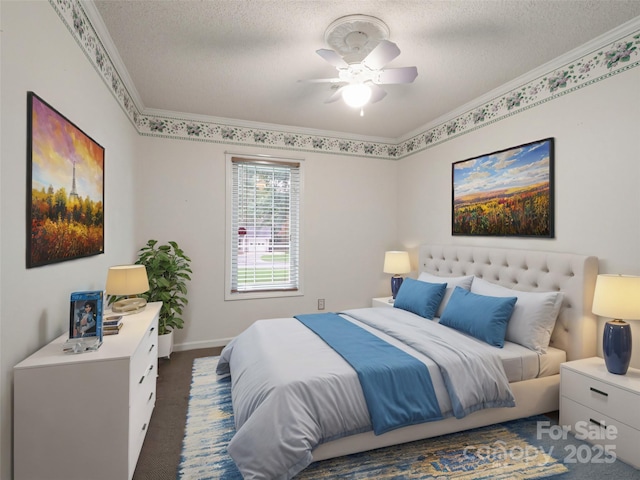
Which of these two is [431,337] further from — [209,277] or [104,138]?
[104,138]

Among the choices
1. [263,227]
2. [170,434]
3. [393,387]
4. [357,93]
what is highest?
[357,93]

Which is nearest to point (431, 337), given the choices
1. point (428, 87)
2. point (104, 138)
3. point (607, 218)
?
point (607, 218)

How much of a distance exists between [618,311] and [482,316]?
2.59 ft

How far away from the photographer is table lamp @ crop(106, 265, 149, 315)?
227 cm

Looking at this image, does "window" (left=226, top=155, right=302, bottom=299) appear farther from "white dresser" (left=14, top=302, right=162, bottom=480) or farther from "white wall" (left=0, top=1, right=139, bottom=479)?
"white dresser" (left=14, top=302, right=162, bottom=480)

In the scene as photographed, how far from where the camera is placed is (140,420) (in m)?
1.93

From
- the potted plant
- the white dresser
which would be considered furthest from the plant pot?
the white dresser

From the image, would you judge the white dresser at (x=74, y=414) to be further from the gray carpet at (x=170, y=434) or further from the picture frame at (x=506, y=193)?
the picture frame at (x=506, y=193)

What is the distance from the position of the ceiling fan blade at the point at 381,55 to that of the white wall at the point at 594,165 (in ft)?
5.08

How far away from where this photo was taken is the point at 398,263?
4.19 m

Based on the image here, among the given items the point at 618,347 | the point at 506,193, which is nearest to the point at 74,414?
the point at 618,347

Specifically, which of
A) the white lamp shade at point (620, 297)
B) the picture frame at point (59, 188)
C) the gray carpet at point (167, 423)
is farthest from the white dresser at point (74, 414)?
the white lamp shade at point (620, 297)

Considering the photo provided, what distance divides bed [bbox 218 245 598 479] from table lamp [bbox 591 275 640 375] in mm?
311

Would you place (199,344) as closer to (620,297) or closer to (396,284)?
(396,284)
